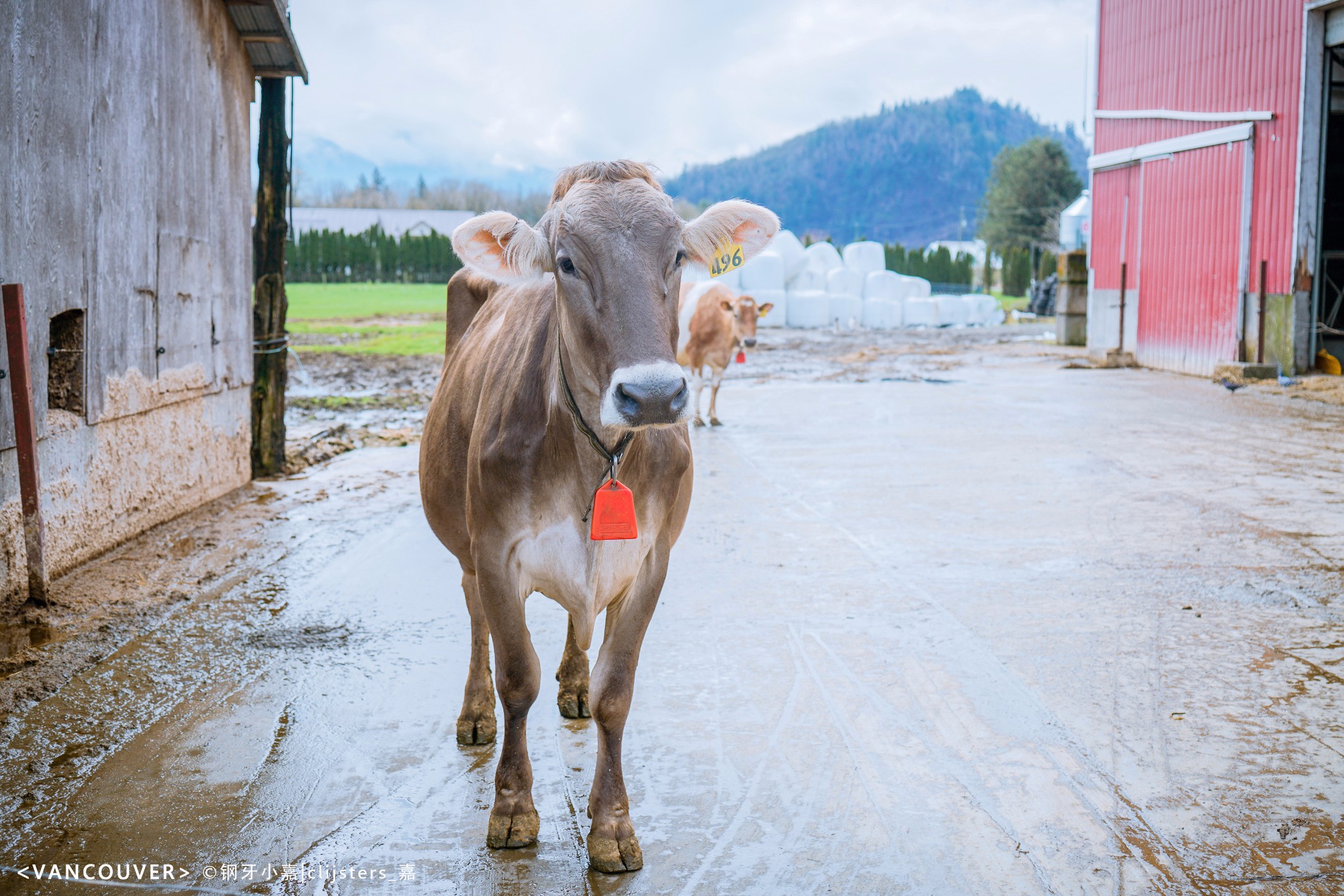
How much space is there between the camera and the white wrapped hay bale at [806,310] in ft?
115

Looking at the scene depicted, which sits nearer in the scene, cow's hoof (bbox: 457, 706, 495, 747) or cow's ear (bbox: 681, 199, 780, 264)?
cow's ear (bbox: 681, 199, 780, 264)

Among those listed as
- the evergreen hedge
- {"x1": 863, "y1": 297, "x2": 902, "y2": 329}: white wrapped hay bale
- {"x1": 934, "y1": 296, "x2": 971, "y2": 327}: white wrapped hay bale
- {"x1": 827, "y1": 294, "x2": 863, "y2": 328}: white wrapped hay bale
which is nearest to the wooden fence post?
{"x1": 827, "y1": 294, "x2": 863, "y2": 328}: white wrapped hay bale

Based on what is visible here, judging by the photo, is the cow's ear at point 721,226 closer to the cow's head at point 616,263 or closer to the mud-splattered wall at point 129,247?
the cow's head at point 616,263

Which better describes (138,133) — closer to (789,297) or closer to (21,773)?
(21,773)

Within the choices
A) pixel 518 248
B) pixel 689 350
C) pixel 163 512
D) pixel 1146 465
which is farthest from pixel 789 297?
pixel 518 248

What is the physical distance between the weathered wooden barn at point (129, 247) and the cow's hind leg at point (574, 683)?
2.69m

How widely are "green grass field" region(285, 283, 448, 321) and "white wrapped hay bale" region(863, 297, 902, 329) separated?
14.0 meters

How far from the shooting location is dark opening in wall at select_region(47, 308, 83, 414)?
5.67 metres

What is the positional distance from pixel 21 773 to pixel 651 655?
2293 mm

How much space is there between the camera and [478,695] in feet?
12.5

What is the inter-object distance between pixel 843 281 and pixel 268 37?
30.7 meters


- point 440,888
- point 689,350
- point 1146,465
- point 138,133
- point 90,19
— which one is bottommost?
point 440,888

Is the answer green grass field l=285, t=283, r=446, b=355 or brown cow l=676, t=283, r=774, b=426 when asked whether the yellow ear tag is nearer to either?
green grass field l=285, t=283, r=446, b=355

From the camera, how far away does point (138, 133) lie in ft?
20.8
